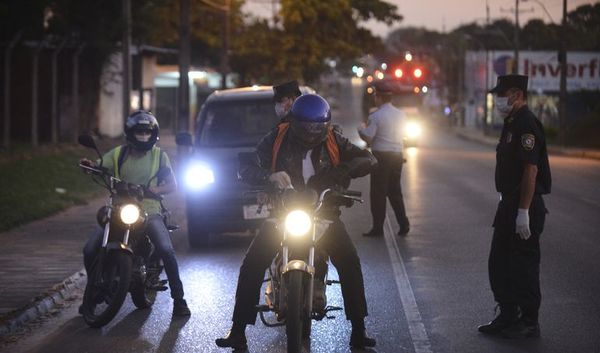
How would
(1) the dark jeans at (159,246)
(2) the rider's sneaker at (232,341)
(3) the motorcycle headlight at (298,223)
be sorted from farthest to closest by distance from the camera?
(1) the dark jeans at (159,246), (2) the rider's sneaker at (232,341), (3) the motorcycle headlight at (298,223)

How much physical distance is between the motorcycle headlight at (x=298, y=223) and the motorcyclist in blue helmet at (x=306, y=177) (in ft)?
1.12

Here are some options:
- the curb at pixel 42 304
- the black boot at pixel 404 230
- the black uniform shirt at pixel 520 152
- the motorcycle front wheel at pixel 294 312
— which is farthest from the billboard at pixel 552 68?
the motorcycle front wheel at pixel 294 312

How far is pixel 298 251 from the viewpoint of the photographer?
730 centimetres

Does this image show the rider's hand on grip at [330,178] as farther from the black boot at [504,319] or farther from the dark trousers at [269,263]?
the black boot at [504,319]

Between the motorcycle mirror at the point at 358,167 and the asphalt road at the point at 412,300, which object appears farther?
the asphalt road at the point at 412,300

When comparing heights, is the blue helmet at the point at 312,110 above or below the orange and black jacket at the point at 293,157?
above

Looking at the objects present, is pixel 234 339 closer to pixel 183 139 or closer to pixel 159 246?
pixel 159 246

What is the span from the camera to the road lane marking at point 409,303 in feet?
27.4

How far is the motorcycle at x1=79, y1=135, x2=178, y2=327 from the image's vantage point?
8891 millimetres

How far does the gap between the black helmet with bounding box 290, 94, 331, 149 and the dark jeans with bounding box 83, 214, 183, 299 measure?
7.19ft

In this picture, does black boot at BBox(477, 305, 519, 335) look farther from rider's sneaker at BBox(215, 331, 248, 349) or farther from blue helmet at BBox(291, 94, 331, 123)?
blue helmet at BBox(291, 94, 331, 123)

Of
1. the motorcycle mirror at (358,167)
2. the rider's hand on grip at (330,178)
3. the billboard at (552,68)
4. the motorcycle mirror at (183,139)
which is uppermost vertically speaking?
the billboard at (552,68)

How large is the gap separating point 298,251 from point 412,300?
309 cm

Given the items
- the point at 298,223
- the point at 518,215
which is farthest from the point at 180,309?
the point at 518,215
